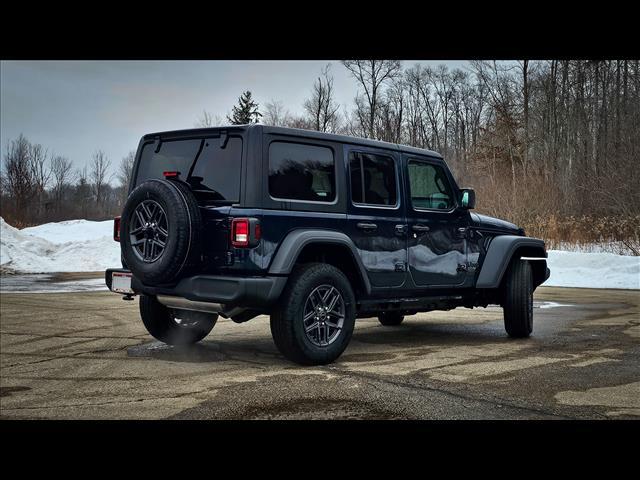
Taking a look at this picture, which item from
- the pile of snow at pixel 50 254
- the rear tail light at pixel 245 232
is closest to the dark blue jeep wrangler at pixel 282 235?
the rear tail light at pixel 245 232

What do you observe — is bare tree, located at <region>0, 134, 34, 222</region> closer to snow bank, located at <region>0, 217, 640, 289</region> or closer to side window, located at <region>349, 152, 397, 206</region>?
snow bank, located at <region>0, 217, 640, 289</region>

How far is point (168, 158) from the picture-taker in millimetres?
6656

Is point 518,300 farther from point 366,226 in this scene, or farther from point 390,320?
point 366,226

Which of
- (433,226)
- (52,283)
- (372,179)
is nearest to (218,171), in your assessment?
(372,179)

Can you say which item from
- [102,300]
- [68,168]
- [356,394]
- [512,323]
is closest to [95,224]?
A: [68,168]

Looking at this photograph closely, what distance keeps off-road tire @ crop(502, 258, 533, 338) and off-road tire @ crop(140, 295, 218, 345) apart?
3387 millimetres

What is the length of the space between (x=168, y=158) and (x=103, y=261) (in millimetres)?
16144

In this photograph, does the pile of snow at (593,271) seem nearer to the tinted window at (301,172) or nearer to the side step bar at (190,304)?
the tinted window at (301,172)

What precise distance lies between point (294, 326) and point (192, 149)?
193cm

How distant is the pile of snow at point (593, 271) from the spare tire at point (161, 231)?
13097 millimetres

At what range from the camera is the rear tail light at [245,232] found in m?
5.75

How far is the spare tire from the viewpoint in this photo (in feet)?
19.0
